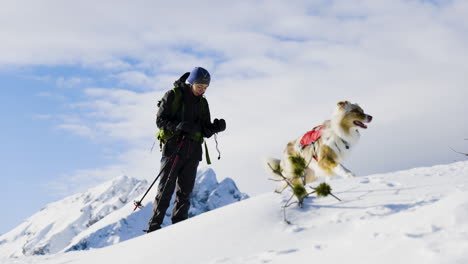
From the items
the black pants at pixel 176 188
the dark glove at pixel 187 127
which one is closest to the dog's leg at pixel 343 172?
the black pants at pixel 176 188

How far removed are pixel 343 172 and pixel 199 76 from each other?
2939 millimetres

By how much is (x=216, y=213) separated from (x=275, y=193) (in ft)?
2.67

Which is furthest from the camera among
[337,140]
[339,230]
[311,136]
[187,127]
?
[311,136]

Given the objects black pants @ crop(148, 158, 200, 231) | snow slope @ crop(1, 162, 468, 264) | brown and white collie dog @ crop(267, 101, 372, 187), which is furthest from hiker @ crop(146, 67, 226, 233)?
snow slope @ crop(1, 162, 468, 264)

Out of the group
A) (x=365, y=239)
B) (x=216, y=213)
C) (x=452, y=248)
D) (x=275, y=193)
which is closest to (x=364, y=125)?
(x=275, y=193)

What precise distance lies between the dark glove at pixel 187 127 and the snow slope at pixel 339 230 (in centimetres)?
195

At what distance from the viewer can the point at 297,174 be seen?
561cm

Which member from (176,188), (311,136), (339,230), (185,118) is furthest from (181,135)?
(339,230)

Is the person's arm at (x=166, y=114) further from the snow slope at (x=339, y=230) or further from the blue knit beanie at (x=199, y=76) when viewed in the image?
the snow slope at (x=339, y=230)

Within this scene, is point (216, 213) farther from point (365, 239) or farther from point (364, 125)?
point (364, 125)

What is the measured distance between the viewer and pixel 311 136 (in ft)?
29.1

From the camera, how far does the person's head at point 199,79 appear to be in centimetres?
748

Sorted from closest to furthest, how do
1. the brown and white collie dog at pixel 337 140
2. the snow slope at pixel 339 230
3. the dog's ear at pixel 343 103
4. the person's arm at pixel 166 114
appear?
the snow slope at pixel 339 230, the person's arm at pixel 166 114, the brown and white collie dog at pixel 337 140, the dog's ear at pixel 343 103

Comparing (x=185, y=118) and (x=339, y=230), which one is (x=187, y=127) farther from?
(x=339, y=230)
